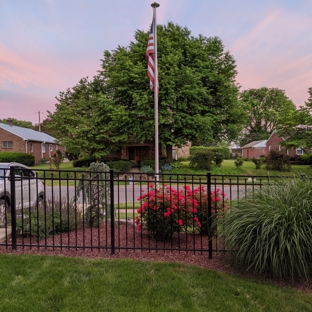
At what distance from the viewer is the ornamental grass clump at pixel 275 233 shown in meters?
2.99

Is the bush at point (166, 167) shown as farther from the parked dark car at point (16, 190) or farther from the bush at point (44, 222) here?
the bush at point (44, 222)

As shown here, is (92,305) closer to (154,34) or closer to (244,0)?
(244,0)

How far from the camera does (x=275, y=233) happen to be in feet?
9.95

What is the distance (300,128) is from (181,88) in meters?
10.6

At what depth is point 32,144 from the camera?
32438 mm

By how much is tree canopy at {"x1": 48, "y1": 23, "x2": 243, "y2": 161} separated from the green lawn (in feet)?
51.2

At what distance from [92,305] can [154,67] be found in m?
10.2

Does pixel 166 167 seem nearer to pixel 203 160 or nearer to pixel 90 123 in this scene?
pixel 203 160

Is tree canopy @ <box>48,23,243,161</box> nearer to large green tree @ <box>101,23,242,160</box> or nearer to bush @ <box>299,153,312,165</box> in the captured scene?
large green tree @ <box>101,23,242,160</box>

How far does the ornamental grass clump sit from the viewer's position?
9.82ft

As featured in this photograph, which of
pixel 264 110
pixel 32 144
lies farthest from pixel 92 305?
pixel 264 110

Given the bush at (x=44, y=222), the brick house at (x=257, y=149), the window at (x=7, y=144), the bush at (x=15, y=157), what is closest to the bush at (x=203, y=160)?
the bush at (x=44, y=222)

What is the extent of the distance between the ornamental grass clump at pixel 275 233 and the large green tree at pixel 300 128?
1897 cm

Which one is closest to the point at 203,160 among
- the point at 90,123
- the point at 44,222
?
the point at 90,123
